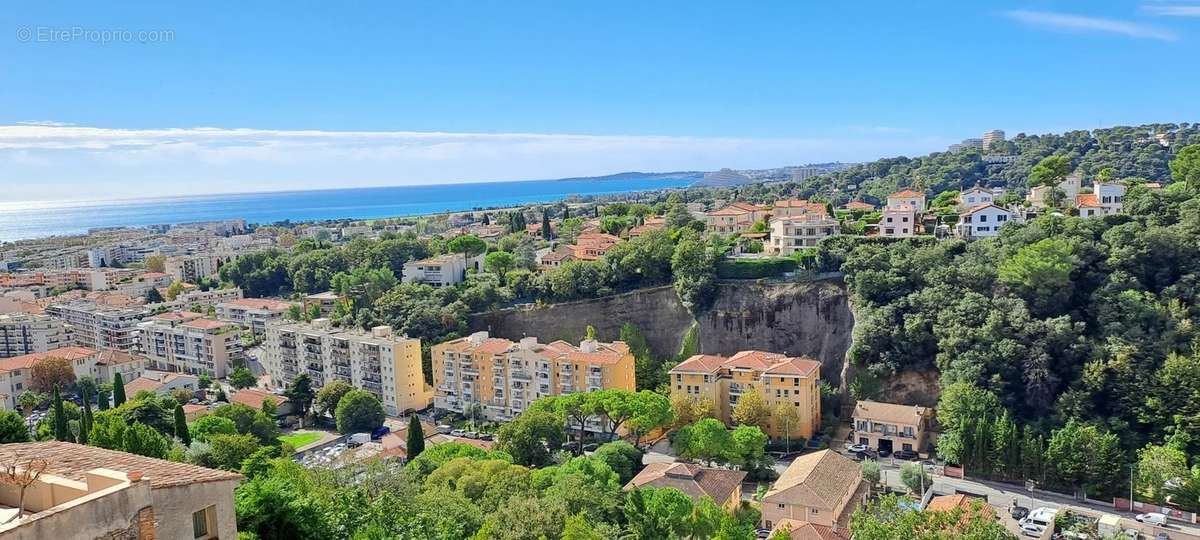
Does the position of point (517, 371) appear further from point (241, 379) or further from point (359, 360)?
point (241, 379)

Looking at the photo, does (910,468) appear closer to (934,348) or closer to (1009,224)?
(934,348)

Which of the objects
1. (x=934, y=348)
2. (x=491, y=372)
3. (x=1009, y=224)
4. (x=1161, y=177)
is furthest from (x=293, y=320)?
(x=1161, y=177)

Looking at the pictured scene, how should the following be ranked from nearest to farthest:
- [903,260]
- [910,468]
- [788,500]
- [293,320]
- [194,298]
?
[788,500] → [910,468] → [903,260] → [293,320] → [194,298]

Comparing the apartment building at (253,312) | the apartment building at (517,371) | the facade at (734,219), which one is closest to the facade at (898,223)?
the facade at (734,219)

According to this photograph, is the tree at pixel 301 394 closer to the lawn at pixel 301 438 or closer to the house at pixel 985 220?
the lawn at pixel 301 438

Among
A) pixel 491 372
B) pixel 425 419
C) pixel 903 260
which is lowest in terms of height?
pixel 425 419

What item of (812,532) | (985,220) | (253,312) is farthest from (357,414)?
(985,220)
